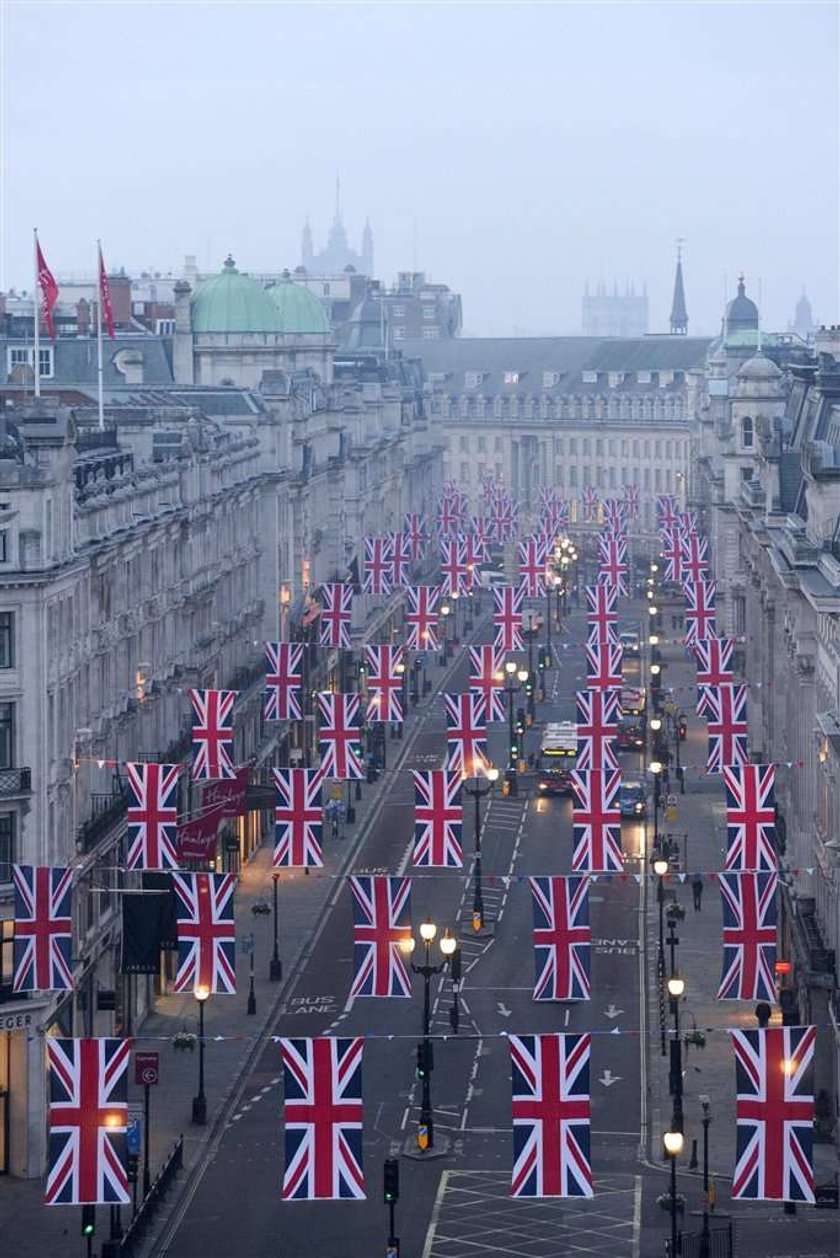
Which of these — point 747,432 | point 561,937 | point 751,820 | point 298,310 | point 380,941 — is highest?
point 298,310

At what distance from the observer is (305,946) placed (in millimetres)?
98375

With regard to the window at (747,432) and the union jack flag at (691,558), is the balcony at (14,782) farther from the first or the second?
the window at (747,432)

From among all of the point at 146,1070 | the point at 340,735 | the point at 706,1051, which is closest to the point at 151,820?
the point at 146,1070

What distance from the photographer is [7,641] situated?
75.6 metres

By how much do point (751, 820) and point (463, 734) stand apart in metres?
20.9

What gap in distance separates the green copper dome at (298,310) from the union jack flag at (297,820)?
341 ft

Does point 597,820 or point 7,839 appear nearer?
point 7,839

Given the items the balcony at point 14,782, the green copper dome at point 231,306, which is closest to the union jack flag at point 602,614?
the green copper dome at point 231,306

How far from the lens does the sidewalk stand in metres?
68.8

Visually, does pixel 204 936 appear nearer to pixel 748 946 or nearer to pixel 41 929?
pixel 41 929

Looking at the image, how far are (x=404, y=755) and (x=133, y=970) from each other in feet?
204

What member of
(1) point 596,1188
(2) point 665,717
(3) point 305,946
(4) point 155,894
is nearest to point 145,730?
(3) point 305,946

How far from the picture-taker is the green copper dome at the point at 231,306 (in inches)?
6565

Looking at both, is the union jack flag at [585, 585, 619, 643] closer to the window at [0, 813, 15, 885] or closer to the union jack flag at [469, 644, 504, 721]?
the union jack flag at [469, 644, 504, 721]
